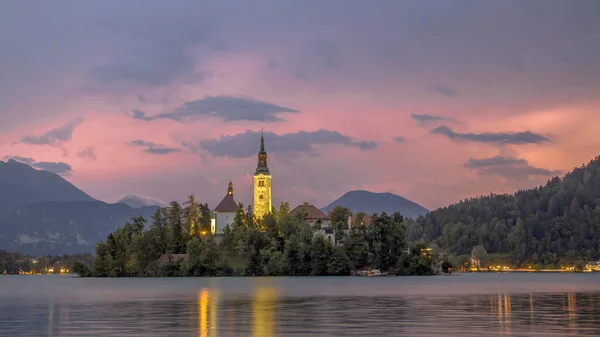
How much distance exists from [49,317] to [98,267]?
13824 centimetres

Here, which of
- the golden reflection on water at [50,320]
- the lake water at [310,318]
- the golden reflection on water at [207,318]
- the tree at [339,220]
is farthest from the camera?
the tree at [339,220]

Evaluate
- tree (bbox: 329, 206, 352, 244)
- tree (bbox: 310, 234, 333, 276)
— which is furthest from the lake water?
tree (bbox: 329, 206, 352, 244)

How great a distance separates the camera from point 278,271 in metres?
181

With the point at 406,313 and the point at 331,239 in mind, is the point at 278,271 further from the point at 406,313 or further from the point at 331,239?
the point at 406,313

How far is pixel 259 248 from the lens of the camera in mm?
184875

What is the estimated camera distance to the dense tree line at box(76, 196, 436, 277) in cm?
17788

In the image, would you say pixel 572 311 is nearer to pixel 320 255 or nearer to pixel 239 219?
pixel 320 255

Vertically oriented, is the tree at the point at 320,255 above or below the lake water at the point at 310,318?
above

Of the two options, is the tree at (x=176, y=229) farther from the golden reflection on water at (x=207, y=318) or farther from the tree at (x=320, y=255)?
the golden reflection on water at (x=207, y=318)

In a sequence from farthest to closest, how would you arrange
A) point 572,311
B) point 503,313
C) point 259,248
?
point 259,248 < point 572,311 < point 503,313

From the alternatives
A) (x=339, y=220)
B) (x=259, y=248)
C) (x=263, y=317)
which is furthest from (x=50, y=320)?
(x=339, y=220)

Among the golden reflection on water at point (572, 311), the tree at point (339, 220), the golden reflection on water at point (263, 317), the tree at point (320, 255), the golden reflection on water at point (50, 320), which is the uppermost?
the tree at point (339, 220)

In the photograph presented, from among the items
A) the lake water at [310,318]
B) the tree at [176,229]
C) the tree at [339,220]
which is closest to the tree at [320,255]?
the tree at [339,220]

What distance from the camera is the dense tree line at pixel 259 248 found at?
7003 inches
